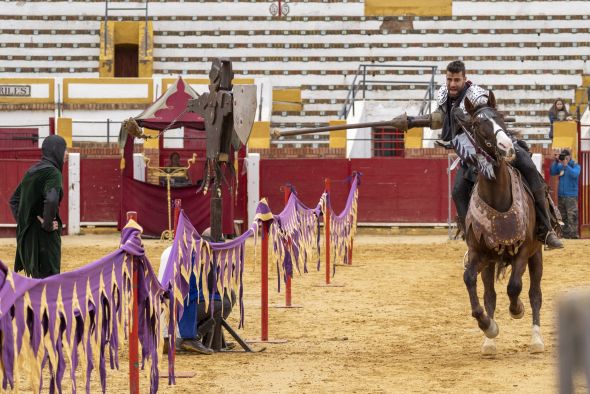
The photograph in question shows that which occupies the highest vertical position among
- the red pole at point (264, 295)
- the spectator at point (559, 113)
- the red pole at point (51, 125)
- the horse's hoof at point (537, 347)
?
the spectator at point (559, 113)

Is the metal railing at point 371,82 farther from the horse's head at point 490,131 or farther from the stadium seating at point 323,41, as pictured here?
the horse's head at point 490,131

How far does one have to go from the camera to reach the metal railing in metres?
28.3

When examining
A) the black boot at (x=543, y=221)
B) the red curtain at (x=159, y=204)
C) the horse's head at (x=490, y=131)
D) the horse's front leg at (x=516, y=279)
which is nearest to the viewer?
the horse's head at (x=490, y=131)

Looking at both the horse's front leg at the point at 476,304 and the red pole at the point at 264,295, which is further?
the red pole at the point at 264,295

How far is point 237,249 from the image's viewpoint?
29.9 ft

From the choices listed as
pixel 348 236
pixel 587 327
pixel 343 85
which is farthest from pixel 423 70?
pixel 587 327

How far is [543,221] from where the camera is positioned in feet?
30.5

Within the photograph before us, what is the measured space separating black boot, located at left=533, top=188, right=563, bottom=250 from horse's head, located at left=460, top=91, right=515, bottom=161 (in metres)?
0.76

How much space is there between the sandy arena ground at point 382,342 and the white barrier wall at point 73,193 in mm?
6590

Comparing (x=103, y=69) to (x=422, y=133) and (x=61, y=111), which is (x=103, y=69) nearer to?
(x=61, y=111)

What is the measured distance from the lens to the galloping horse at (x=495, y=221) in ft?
28.6

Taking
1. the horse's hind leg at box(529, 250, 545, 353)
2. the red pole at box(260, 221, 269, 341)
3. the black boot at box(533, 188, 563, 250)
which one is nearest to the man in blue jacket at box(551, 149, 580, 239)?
the horse's hind leg at box(529, 250, 545, 353)

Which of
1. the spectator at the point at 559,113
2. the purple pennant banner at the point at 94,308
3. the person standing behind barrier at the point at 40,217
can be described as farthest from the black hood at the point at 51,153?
the spectator at the point at 559,113

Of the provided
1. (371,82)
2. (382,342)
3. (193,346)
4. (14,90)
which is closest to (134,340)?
(193,346)
